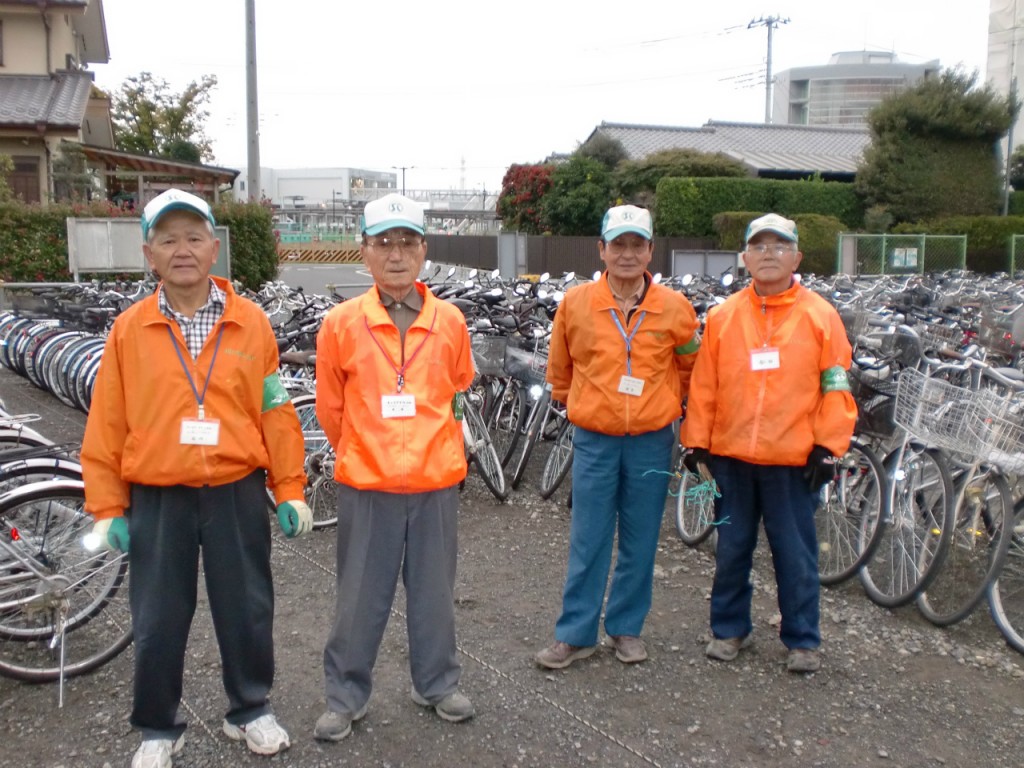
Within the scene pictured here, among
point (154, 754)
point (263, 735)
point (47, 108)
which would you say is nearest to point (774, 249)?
point (263, 735)

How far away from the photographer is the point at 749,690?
3.78 meters

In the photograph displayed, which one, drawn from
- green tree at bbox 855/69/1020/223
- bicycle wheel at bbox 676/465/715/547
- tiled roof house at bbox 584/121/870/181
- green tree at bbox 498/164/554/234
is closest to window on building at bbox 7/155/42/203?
green tree at bbox 498/164/554/234

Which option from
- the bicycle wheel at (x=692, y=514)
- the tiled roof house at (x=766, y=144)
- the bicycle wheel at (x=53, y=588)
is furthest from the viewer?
the tiled roof house at (x=766, y=144)

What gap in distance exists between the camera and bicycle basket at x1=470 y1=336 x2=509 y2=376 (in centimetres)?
653

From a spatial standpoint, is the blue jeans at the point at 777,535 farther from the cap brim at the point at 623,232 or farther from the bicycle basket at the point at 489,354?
the bicycle basket at the point at 489,354

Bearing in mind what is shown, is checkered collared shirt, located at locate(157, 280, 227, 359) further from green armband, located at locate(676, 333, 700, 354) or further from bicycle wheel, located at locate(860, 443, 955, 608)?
bicycle wheel, located at locate(860, 443, 955, 608)

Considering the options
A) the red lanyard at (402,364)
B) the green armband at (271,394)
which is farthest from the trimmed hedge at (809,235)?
the green armband at (271,394)

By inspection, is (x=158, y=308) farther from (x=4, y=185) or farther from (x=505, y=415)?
→ (x=4, y=185)

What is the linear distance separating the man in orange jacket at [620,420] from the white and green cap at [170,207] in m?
1.52

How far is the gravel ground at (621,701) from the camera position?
10.8 ft

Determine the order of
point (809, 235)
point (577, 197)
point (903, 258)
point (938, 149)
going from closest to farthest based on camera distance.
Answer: point (903, 258)
point (809, 235)
point (938, 149)
point (577, 197)

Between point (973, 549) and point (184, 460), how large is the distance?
133 inches

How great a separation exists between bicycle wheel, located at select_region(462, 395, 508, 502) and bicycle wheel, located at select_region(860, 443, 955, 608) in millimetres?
2410

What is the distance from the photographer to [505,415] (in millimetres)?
6938
